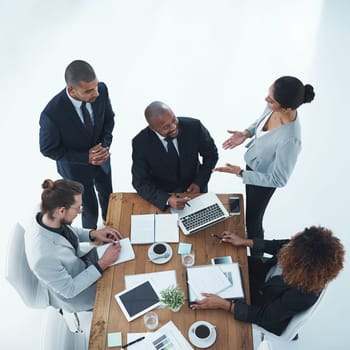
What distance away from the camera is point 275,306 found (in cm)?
206

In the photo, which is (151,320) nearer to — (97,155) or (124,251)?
(124,251)

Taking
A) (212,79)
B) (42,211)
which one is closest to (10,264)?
(42,211)

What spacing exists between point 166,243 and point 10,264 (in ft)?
2.75

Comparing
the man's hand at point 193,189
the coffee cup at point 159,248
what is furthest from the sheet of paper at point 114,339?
the man's hand at point 193,189

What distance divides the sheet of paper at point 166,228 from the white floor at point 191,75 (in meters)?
1.26

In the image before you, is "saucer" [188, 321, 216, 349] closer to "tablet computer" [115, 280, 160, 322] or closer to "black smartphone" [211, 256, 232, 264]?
"tablet computer" [115, 280, 160, 322]

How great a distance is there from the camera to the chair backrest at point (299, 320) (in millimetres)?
1979

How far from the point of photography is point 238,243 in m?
2.31

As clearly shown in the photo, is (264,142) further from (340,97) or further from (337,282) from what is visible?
(340,97)

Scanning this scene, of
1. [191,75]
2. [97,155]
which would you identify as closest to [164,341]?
[97,155]

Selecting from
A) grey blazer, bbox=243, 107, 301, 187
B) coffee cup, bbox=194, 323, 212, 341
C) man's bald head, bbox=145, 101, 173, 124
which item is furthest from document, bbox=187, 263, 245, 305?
man's bald head, bbox=145, 101, 173, 124

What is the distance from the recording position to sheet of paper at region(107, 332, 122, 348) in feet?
6.50

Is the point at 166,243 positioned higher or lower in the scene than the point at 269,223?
higher

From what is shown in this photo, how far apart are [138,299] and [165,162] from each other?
920 mm
